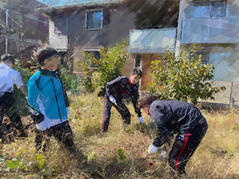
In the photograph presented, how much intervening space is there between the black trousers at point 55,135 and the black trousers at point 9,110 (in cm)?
108

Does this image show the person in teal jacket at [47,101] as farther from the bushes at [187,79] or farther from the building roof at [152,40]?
the building roof at [152,40]

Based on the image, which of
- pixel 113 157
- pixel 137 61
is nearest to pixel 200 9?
pixel 137 61

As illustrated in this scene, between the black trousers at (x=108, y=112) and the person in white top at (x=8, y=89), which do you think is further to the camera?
the black trousers at (x=108, y=112)

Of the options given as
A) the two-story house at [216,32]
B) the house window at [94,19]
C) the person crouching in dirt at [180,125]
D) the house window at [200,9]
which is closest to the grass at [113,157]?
the person crouching in dirt at [180,125]

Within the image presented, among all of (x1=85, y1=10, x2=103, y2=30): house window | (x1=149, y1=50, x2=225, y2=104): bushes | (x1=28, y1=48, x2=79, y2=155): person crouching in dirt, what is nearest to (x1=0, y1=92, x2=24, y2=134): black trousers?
(x1=28, y1=48, x2=79, y2=155): person crouching in dirt

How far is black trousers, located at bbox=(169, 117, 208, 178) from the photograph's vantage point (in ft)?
6.24

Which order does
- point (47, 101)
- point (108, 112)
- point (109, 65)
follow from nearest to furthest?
point (47, 101) → point (108, 112) → point (109, 65)

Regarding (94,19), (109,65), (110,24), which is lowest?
(109,65)

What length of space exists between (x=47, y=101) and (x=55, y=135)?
488 millimetres

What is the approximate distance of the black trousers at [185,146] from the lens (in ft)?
→ 6.24

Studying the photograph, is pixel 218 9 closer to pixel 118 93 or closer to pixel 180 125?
pixel 118 93

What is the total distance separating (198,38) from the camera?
7.48 metres

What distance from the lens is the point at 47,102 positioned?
196 cm

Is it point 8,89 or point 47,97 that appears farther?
point 8,89
